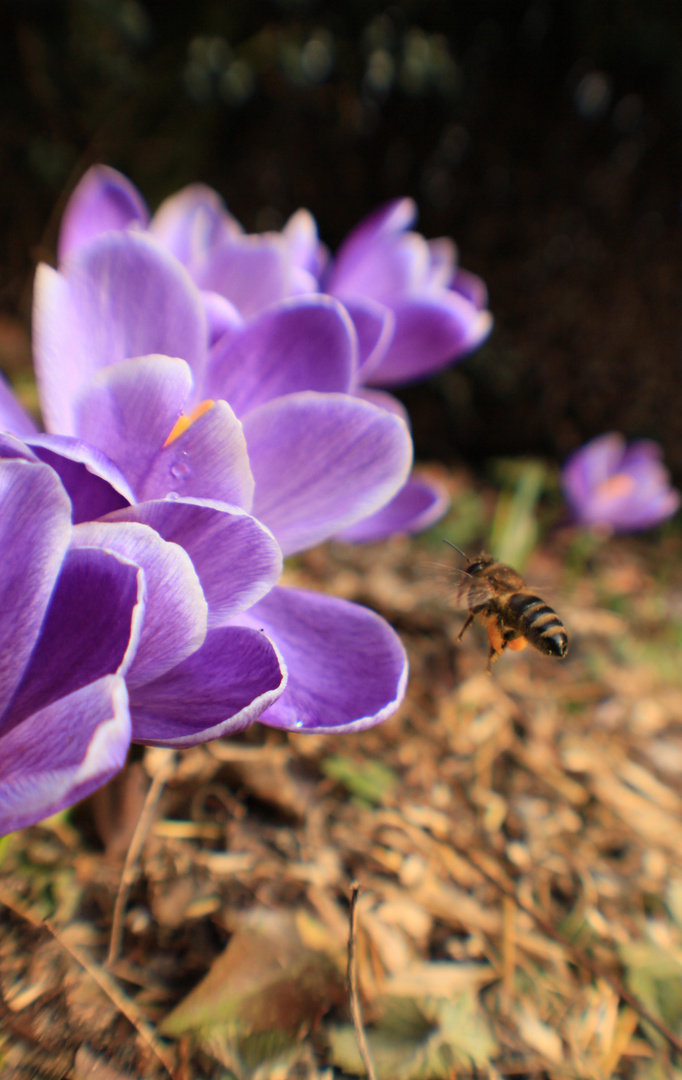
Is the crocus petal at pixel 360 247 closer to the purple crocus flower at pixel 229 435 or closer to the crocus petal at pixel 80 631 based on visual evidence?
the purple crocus flower at pixel 229 435

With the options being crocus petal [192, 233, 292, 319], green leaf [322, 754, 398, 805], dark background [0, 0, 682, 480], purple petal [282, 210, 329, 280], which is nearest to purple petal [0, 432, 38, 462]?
crocus petal [192, 233, 292, 319]

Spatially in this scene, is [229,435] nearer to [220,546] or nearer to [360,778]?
[220,546]

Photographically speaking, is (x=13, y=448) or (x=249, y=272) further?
(x=249, y=272)

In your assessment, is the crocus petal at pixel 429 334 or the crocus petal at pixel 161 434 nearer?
the crocus petal at pixel 161 434

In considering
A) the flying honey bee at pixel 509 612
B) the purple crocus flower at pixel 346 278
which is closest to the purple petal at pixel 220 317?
the purple crocus flower at pixel 346 278

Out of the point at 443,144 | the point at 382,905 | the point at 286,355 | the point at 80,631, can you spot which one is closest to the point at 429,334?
the point at 286,355

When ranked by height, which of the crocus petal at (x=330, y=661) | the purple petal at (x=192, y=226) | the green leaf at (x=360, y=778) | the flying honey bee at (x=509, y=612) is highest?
the purple petal at (x=192, y=226)
